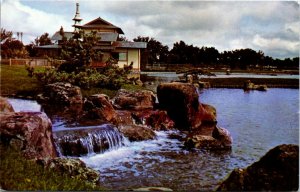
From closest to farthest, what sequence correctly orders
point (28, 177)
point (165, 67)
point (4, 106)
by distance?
point (28, 177) < point (4, 106) < point (165, 67)

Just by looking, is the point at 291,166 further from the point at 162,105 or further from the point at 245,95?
the point at 162,105

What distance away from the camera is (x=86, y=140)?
24.3 feet

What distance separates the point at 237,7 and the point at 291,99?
67.8 inches

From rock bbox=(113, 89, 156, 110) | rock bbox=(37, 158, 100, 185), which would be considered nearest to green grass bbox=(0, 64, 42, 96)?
rock bbox=(37, 158, 100, 185)

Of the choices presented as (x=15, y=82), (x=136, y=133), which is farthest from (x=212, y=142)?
(x=15, y=82)

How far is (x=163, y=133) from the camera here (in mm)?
9430

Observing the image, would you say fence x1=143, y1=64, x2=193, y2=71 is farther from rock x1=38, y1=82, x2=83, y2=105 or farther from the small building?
rock x1=38, y1=82, x2=83, y2=105

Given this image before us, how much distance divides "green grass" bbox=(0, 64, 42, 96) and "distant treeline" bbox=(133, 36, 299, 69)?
2.05 m

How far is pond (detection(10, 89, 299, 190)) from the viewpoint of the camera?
5.93 meters

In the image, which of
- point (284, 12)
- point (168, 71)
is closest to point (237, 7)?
point (284, 12)

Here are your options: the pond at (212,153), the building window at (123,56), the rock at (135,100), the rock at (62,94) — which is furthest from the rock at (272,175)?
the rock at (62,94)

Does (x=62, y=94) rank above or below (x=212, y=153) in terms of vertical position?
above

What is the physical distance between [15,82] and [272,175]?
4.69 metres

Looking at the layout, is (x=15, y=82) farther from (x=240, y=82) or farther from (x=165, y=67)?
(x=240, y=82)
